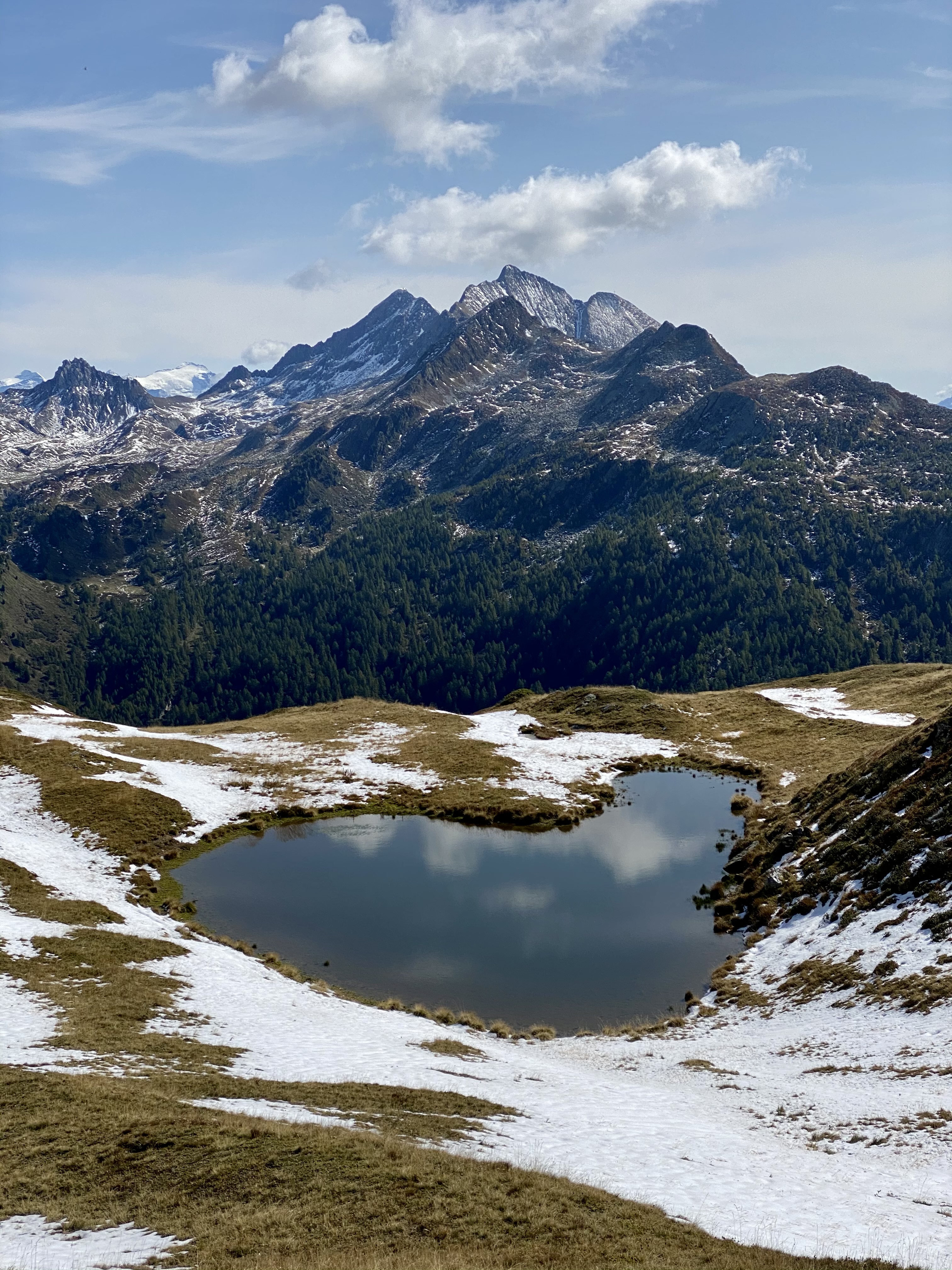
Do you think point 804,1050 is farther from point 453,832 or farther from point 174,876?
point 174,876

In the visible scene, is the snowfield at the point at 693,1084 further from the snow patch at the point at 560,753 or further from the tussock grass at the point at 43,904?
the snow patch at the point at 560,753

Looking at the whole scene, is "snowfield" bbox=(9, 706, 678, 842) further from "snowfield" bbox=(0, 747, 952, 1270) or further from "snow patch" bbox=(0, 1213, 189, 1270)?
"snow patch" bbox=(0, 1213, 189, 1270)

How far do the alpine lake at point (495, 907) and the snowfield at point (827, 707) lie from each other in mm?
25791

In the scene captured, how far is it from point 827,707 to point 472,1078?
8287 cm

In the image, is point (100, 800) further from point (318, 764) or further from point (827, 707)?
point (827, 707)

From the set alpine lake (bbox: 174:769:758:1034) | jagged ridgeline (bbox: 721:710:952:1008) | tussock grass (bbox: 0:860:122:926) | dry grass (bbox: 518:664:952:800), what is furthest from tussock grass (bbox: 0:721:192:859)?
dry grass (bbox: 518:664:952:800)

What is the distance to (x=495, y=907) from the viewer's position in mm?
48906

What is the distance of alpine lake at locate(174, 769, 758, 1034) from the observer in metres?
39.6

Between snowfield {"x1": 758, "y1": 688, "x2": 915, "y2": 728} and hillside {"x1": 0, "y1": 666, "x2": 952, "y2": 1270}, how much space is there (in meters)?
24.8

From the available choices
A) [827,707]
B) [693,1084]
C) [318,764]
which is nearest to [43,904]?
[693,1084]

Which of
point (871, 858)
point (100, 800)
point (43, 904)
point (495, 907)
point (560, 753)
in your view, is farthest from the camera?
point (560, 753)

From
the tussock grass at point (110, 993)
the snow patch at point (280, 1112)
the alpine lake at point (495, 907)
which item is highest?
the snow patch at point (280, 1112)

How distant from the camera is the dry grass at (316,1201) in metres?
14.1

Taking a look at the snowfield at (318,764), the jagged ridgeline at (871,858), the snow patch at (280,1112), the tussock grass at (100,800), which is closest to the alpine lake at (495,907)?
the jagged ridgeline at (871,858)
